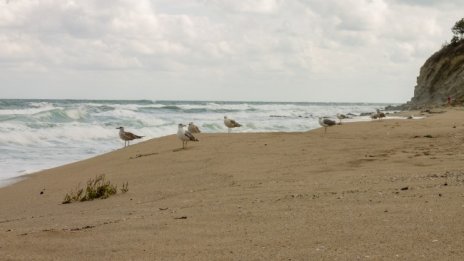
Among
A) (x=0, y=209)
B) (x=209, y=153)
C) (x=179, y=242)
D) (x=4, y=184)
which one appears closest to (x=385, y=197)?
(x=179, y=242)

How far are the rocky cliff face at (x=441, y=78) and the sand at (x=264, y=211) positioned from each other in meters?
34.3

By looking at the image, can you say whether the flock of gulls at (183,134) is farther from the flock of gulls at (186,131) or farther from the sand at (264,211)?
the sand at (264,211)

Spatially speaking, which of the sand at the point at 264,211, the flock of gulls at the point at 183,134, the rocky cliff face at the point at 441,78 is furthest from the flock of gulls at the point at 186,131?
the rocky cliff face at the point at 441,78

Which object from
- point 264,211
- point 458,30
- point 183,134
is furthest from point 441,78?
point 264,211

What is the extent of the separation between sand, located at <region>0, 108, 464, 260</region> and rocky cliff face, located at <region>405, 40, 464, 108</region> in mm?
34292

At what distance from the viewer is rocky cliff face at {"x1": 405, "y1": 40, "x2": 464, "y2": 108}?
139ft

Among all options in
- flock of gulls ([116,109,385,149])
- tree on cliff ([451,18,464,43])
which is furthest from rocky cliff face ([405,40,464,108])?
flock of gulls ([116,109,385,149])

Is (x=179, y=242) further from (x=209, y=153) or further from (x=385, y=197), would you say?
(x=209, y=153)

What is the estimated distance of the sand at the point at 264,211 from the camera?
12.5 feet

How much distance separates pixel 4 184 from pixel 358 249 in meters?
9.14

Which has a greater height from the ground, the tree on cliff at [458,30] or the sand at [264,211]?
the tree on cliff at [458,30]

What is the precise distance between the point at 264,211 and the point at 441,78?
148 feet

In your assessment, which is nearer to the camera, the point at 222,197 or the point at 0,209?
the point at 222,197

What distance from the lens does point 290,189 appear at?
648 cm
